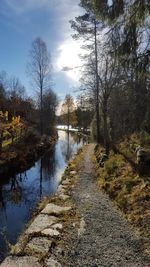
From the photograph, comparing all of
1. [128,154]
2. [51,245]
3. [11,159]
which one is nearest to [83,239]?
[51,245]

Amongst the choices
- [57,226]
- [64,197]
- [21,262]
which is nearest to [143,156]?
[64,197]

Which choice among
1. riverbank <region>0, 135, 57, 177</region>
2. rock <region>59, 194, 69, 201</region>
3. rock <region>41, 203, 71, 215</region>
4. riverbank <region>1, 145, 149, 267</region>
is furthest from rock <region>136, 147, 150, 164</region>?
riverbank <region>0, 135, 57, 177</region>

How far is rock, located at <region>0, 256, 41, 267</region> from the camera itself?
5.06m

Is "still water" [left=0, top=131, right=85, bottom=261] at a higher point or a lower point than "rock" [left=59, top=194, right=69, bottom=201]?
lower

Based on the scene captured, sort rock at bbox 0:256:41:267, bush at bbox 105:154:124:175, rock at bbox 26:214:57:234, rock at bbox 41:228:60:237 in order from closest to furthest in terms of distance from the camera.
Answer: rock at bbox 0:256:41:267 → rock at bbox 41:228:60:237 → rock at bbox 26:214:57:234 → bush at bbox 105:154:124:175

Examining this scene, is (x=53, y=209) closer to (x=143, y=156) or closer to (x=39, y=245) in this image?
(x=39, y=245)

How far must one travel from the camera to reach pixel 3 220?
10.5m

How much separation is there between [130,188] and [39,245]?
12.9 ft

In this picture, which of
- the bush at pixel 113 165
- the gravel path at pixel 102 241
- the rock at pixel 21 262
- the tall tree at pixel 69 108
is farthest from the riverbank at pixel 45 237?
the tall tree at pixel 69 108

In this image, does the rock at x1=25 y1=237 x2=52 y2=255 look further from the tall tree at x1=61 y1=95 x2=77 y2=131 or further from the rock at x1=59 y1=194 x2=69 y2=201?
the tall tree at x1=61 y1=95 x2=77 y2=131

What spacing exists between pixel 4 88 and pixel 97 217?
155 feet

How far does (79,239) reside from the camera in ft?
20.4

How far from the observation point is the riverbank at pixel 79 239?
529cm

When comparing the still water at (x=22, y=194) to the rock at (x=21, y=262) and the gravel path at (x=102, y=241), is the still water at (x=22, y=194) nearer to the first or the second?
the rock at (x=21, y=262)
